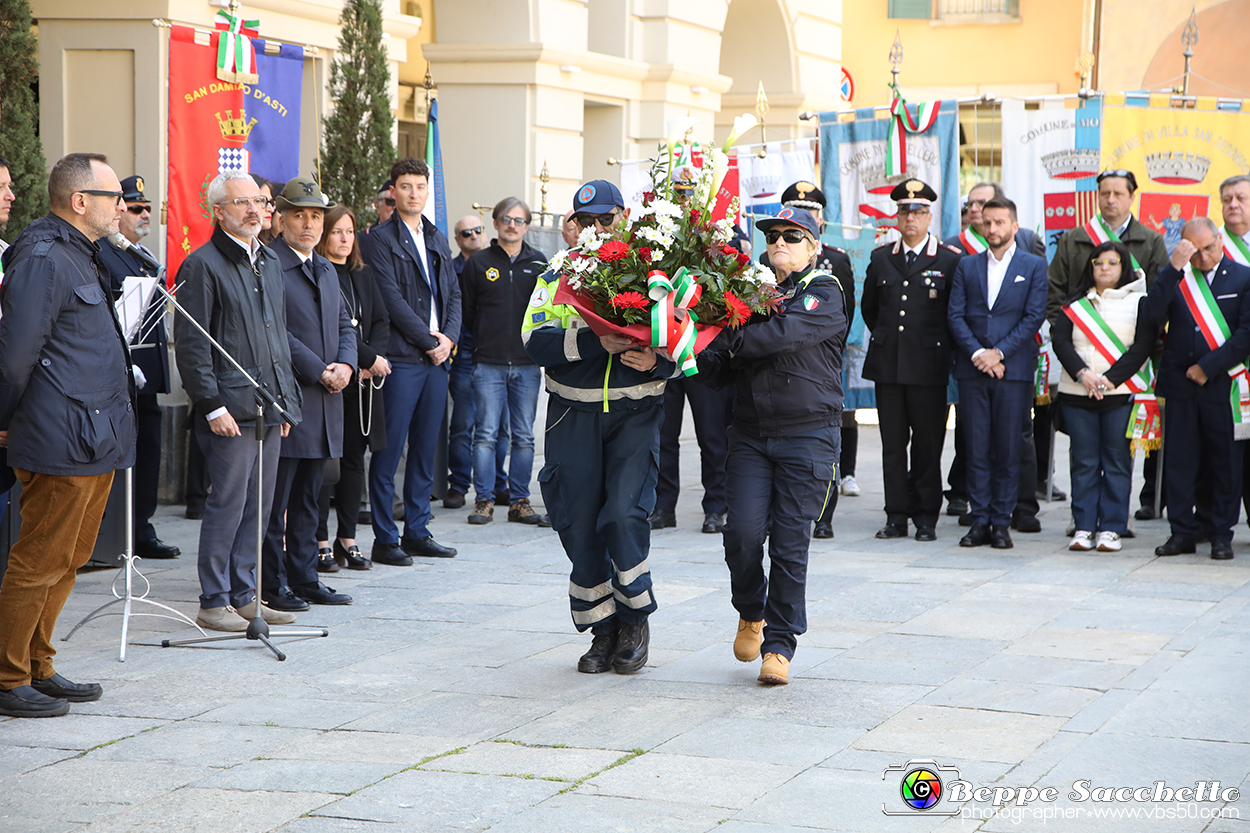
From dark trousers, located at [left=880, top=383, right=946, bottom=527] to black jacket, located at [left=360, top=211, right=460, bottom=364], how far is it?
3017mm

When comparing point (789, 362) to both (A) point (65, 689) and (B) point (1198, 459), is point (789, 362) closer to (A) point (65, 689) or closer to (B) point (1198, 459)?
(A) point (65, 689)

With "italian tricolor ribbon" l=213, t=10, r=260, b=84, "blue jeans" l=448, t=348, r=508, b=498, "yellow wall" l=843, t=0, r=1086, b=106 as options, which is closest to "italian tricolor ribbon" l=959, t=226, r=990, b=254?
"blue jeans" l=448, t=348, r=508, b=498

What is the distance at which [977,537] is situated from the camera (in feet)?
29.8

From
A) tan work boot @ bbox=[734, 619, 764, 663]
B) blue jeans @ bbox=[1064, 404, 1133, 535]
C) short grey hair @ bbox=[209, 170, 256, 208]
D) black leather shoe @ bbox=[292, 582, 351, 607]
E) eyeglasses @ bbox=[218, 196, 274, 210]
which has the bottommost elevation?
black leather shoe @ bbox=[292, 582, 351, 607]

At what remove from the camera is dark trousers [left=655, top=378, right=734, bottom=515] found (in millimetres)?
9570

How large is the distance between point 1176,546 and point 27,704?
6.82 meters

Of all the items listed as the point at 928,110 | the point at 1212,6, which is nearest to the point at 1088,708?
the point at 928,110

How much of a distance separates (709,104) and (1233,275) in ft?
31.2

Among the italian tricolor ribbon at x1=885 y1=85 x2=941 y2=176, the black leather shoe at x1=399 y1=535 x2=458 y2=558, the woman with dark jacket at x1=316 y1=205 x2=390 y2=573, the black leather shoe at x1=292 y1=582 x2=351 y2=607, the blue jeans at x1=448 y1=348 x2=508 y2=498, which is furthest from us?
the italian tricolor ribbon at x1=885 y1=85 x2=941 y2=176

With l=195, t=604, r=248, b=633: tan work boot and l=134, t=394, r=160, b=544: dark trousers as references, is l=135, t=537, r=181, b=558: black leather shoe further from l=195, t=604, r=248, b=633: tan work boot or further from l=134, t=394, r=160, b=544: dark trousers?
l=195, t=604, r=248, b=633: tan work boot

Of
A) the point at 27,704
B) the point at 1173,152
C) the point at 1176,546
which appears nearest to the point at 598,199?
the point at 27,704

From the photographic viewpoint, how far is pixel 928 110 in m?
12.0

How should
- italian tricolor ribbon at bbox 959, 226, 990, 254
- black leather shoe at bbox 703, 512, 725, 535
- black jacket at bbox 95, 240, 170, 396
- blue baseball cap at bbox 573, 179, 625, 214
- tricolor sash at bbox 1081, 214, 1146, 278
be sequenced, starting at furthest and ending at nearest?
italian tricolor ribbon at bbox 959, 226, 990, 254 < tricolor sash at bbox 1081, 214, 1146, 278 < black leather shoe at bbox 703, 512, 725, 535 < black jacket at bbox 95, 240, 170, 396 < blue baseball cap at bbox 573, 179, 625, 214

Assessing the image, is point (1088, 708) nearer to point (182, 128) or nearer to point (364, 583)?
point (364, 583)
